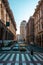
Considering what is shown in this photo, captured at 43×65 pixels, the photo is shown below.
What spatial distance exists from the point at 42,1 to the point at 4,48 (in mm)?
23150

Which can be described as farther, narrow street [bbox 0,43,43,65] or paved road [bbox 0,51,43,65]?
narrow street [bbox 0,43,43,65]

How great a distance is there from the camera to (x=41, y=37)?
58.7m

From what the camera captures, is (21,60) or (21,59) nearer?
(21,60)

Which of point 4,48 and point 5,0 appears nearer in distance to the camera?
point 4,48

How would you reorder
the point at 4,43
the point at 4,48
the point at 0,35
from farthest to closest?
the point at 0,35, the point at 4,43, the point at 4,48

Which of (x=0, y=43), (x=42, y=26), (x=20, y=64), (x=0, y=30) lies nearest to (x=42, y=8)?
(x=42, y=26)

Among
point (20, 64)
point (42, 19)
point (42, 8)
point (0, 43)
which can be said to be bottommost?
point (20, 64)

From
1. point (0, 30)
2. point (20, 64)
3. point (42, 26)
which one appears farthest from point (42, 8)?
point (20, 64)

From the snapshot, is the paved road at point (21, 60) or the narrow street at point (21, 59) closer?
the paved road at point (21, 60)

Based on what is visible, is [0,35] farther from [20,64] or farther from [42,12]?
[20,64]

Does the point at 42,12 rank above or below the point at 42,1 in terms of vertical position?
below

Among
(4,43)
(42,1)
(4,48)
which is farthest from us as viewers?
(42,1)

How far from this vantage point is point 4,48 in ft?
139

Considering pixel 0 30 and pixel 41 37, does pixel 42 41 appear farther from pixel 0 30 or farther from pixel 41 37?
pixel 0 30
